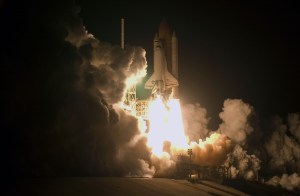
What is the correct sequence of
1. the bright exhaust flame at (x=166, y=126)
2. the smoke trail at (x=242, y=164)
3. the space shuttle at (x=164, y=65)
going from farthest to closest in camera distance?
the smoke trail at (x=242, y=164) < the bright exhaust flame at (x=166, y=126) < the space shuttle at (x=164, y=65)

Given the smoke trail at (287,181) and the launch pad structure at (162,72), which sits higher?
the launch pad structure at (162,72)

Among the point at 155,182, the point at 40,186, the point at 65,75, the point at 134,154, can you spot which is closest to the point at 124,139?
the point at 134,154

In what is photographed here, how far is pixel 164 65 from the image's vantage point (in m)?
90.5

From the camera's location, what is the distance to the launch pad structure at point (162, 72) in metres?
89.6

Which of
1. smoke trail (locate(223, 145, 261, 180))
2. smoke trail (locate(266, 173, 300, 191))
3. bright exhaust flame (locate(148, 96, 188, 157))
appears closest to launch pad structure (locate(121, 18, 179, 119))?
bright exhaust flame (locate(148, 96, 188, 157))

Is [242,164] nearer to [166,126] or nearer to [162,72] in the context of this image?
[166,126]

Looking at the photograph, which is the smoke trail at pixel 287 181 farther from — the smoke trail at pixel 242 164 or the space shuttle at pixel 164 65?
the space shuttle at pixel 164 65

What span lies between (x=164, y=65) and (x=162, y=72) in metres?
1.40

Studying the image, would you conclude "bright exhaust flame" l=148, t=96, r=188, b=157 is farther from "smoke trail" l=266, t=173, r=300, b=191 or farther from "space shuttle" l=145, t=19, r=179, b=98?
"smoke trail" l=266, t=173, r=300, b=191

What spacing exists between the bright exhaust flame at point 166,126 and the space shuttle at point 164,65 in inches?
65.0

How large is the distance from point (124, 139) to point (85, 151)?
9948 millimetres

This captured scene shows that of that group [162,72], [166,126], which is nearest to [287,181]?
[166,126]

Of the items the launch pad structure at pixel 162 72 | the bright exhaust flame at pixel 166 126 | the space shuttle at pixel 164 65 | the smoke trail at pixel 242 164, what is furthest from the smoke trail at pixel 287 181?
the space shuttle at pixel 164 65

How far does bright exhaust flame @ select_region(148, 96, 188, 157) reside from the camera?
3543 inches
